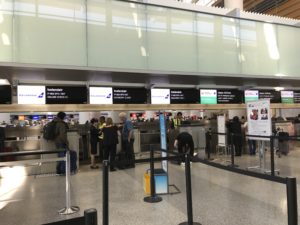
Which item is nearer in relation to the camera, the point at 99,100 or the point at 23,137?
the point at 99,100

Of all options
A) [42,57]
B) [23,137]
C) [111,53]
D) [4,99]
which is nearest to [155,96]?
[111,53]

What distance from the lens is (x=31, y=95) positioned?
7.56m

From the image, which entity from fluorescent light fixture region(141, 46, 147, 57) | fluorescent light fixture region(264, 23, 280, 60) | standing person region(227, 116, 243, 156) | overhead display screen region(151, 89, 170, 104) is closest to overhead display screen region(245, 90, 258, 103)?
standing person region(227, 116, 243, 156)

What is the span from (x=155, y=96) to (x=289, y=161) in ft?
16.2

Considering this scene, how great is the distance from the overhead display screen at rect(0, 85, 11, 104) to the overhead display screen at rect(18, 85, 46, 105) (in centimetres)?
29

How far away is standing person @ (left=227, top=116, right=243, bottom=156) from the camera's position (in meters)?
10.7

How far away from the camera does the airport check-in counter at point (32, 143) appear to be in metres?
7.98

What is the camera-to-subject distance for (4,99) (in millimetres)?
7453

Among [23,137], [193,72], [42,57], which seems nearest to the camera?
[42,57]

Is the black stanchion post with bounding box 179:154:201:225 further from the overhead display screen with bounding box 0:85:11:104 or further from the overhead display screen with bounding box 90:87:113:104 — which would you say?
the overhead display screen with bounding box 0:85:11:104

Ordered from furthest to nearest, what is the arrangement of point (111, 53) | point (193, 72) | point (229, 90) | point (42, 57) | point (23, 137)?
point (23, 137), point (229, 90), point (193, 72), point (111, 53), point (42, 57)

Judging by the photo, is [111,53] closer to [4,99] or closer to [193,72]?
[193,72]

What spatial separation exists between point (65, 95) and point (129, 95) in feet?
6.26

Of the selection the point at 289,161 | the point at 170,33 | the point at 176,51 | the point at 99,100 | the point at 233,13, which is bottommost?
the point at 289,161
